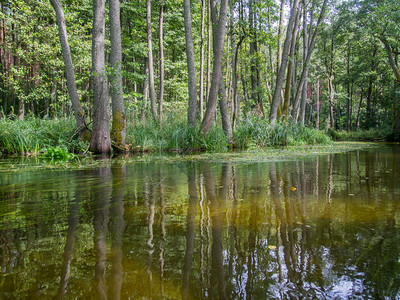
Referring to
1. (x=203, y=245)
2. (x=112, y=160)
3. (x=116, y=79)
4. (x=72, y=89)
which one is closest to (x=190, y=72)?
(x=116, y=79)

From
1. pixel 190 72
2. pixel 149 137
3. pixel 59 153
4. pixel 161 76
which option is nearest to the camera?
pixel 59 153

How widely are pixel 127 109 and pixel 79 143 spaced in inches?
115

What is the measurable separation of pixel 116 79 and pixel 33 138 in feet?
10.1

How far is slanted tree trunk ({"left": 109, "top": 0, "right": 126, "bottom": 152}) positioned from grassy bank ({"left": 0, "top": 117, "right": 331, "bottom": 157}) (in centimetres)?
53

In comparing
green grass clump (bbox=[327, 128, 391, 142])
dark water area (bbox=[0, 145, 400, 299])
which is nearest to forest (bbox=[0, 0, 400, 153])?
green grass clump (bbox=[327, 128, 391, 142])

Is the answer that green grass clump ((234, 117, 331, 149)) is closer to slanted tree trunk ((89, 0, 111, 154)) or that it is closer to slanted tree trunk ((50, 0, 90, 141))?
slanted tree trunk ((89, 0, 111, 154))

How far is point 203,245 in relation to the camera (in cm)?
125

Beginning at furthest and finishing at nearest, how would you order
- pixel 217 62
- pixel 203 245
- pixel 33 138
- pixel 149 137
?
1. pixel 149 137
2. pixel 217 62
3. pixel 33 138
4. pixel 203 245

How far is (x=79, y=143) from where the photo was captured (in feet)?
24.0

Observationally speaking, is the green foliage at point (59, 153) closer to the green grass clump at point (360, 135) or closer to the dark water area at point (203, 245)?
the dark water area at point (203, 245)

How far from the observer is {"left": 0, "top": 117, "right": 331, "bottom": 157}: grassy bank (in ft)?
23.8

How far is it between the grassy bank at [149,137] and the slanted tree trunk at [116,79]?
532 millimetres

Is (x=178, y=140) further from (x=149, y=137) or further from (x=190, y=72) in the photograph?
(x=190, y=72)

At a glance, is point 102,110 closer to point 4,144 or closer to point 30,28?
point 4,144
